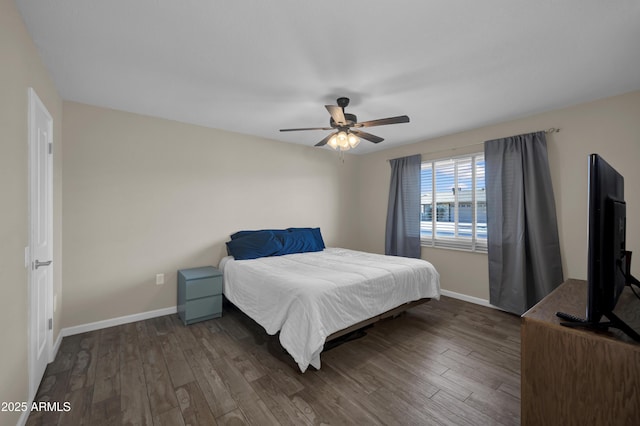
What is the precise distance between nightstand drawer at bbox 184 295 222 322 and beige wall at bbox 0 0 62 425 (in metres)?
1.34

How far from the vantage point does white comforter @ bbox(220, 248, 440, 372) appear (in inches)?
80.4

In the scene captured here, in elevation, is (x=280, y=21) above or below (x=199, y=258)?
above

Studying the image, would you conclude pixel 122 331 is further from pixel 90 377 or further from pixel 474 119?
pixel 474 119

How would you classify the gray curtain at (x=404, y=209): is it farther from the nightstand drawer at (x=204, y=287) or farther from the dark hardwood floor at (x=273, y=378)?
the nightstand drawer at (x=204, y=287)

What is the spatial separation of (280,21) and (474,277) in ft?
12.4

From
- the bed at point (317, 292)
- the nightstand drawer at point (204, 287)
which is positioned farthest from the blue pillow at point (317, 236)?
the nightstand drawer at point (204, 287)

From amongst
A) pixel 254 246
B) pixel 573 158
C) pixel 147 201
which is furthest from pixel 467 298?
pixel 147 201

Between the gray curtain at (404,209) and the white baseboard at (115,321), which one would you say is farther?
the gray curtain at (404,209)

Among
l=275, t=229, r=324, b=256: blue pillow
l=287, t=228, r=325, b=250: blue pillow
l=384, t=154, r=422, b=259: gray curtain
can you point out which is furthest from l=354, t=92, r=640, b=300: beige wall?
l=275, t=229, r=324, b=256: blue pillow

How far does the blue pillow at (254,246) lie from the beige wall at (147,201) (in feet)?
0.91

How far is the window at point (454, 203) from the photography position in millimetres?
3641

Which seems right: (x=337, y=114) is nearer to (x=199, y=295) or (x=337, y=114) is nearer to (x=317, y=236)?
(x=317, y=236)

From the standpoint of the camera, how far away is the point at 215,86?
7.91ft

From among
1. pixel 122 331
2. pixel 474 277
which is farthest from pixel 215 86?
pixel 474 277
